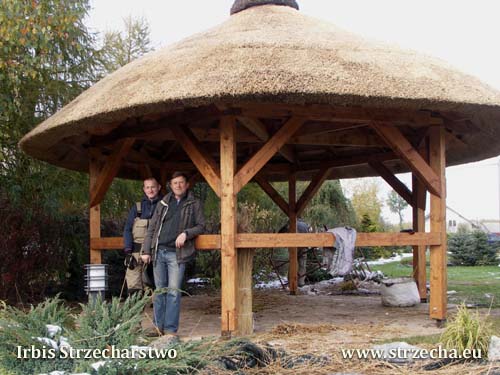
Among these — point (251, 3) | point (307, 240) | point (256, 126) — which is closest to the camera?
point (307, 240)

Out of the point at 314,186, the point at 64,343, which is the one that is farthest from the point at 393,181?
the point at 64,343

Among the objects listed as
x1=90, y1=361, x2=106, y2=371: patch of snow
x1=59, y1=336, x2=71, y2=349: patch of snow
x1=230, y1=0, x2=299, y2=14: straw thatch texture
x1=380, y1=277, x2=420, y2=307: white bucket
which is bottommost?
x1=380, y1=277, x2=420, y2=307: white bucket

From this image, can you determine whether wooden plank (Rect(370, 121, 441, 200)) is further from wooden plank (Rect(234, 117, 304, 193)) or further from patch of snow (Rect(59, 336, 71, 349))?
patch of snow (Rect(59, 336, 71, 349))

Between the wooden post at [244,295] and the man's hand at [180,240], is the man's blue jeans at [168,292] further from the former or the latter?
the wooden post at [244,295]

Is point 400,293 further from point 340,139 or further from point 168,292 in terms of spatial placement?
point 168,292

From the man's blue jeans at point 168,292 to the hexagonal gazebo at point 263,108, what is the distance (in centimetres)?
37

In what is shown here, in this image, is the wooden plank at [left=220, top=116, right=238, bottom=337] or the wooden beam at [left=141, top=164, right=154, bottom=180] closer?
the wooden plank at [left=220, top=116, right=238, bottom=337]

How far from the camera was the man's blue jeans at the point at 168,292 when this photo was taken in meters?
5.67

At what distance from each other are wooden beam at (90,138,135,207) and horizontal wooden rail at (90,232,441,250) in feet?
6.23

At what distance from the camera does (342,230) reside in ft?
20.7

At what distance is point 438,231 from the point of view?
6453 mm

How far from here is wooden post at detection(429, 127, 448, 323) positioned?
21.0 ft

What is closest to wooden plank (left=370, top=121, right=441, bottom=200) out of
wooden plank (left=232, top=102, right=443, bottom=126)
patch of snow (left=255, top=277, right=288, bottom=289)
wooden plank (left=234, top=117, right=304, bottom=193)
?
wooden plank (left=232, top=102, right=443, bottom=126)

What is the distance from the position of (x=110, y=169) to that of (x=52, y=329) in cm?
351
